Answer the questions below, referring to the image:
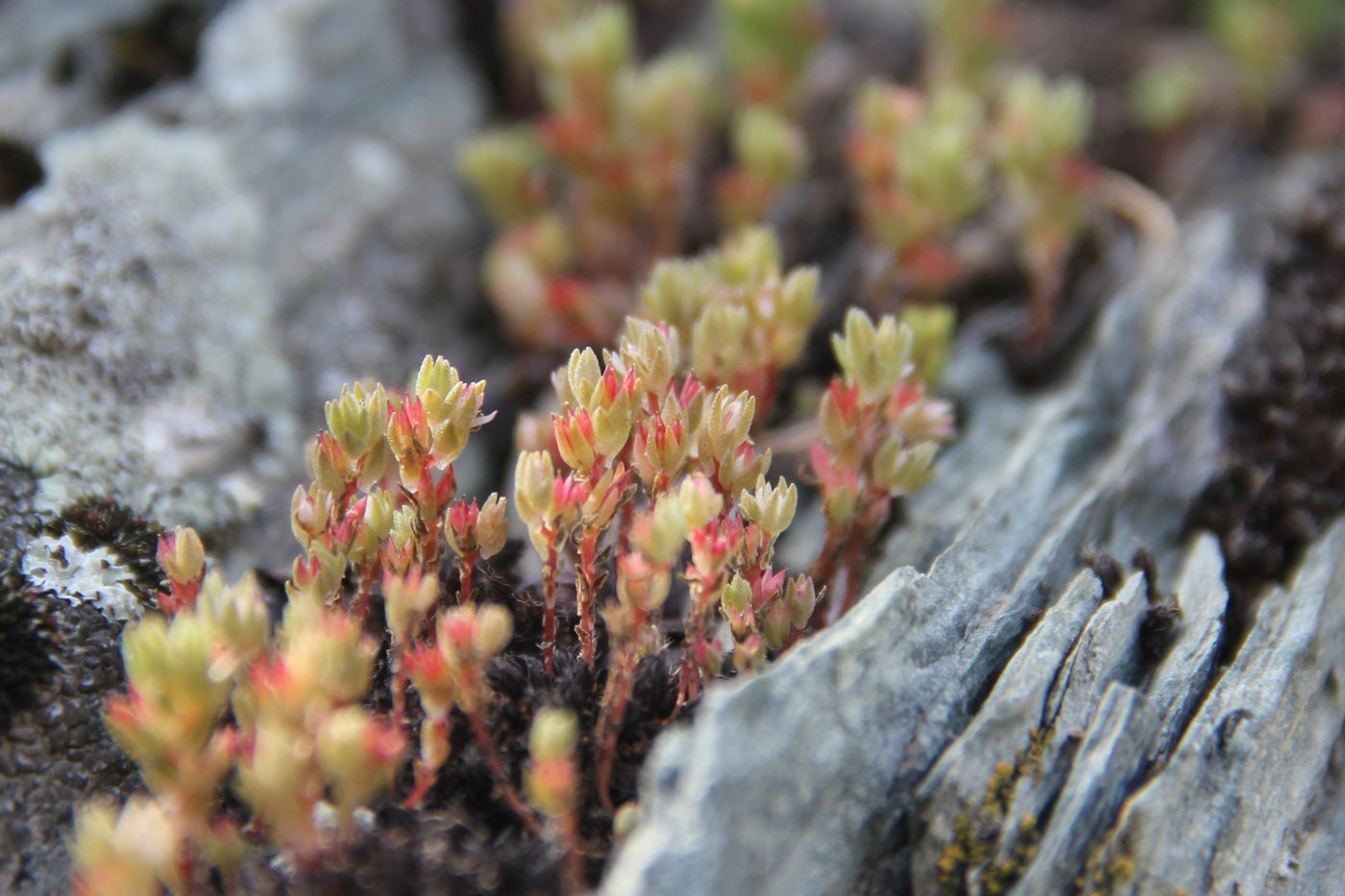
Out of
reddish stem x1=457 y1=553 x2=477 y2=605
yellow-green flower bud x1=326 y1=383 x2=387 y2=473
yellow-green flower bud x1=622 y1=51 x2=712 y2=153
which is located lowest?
reddish stem x1=457 y1=553 x2=477 y2=605

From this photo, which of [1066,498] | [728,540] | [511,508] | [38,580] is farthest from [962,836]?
[38,580]

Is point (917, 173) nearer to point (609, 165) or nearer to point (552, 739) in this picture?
point (609, 165)

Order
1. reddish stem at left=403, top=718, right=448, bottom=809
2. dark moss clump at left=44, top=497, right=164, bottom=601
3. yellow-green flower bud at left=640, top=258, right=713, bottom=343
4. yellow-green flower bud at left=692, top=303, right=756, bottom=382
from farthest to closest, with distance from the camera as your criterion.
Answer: yellow-green flower bud at left=640, top=258, right=713, bottom=343 → yellow-green flower bud at left=692, top=303, right=756, bottom=382 → dark moss clump at left=44, top=497, right=164, bottom=601 → reddish stem at left=403, top=718, right=448, bottom=809

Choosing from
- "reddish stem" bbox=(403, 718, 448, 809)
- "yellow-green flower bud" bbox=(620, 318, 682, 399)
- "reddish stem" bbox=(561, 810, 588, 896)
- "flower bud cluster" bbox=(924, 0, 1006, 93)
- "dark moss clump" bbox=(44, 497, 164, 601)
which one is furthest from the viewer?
"flower bud cluster" bbox=(924, 0, 1006, 93)

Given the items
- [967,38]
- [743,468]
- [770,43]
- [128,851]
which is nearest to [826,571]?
[743,468]

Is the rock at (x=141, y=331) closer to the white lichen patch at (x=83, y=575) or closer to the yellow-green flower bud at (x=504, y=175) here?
the white lichen patch at (x=83, y=575)

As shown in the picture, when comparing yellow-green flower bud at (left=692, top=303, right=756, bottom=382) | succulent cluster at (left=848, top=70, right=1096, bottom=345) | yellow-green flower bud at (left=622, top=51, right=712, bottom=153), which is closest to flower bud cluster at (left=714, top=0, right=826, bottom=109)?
yellow-green flower bud at (left=622, top=51, right=712, bottom=153)

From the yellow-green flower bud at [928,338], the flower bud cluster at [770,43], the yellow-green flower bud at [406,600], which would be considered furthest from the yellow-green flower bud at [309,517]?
→ the flower bud cluster at [770,43]

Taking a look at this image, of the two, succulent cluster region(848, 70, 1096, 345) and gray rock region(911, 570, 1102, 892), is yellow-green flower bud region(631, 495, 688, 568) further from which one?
succulent cluster region(848, 70, 1096, 345)
